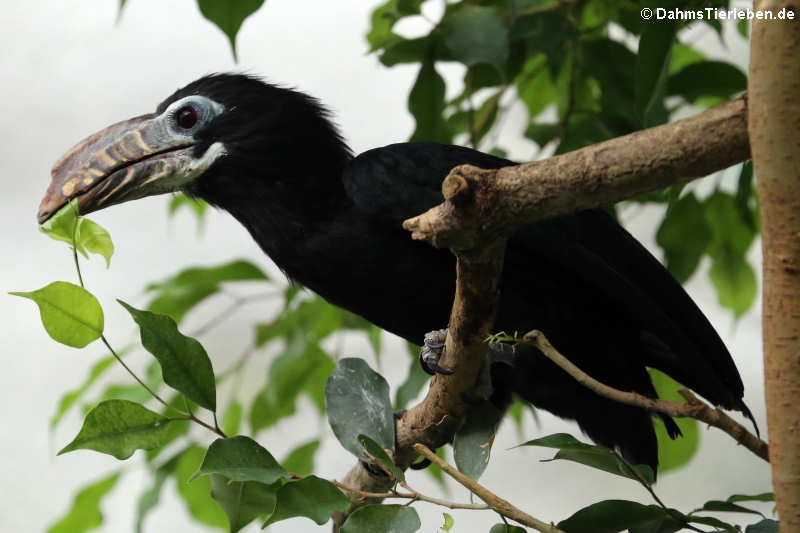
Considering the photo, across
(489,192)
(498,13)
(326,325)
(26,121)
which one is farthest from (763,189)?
(26,121)

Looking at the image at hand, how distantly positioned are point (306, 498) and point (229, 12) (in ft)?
1.65

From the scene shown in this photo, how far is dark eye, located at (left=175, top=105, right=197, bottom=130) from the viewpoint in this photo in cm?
131

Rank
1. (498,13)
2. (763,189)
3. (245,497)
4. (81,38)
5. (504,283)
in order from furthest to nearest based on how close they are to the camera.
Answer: (81,38) → (498,13) → (504,283) → (245,497) → (763,189)

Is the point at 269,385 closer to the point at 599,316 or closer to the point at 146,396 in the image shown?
the point at 146,396

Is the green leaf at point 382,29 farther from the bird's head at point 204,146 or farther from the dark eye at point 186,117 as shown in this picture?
the dark eye at point 186,117

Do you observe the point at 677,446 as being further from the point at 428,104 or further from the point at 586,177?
the point at 586,177

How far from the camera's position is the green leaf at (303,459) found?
152 cm

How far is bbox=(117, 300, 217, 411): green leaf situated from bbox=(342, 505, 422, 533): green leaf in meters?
0.15

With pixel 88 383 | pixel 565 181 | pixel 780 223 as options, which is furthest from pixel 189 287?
pixel 780 223

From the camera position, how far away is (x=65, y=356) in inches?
123

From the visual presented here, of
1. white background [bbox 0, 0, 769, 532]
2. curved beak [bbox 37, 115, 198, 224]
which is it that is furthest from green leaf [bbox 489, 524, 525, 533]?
white background [bbox 0, 0, 769, 532]

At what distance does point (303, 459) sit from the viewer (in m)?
1.54

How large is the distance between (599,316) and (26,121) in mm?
2374

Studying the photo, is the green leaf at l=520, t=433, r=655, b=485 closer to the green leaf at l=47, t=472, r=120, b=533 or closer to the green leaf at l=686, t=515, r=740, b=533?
the green leaf at l=686, t=515, r=740, b=533
